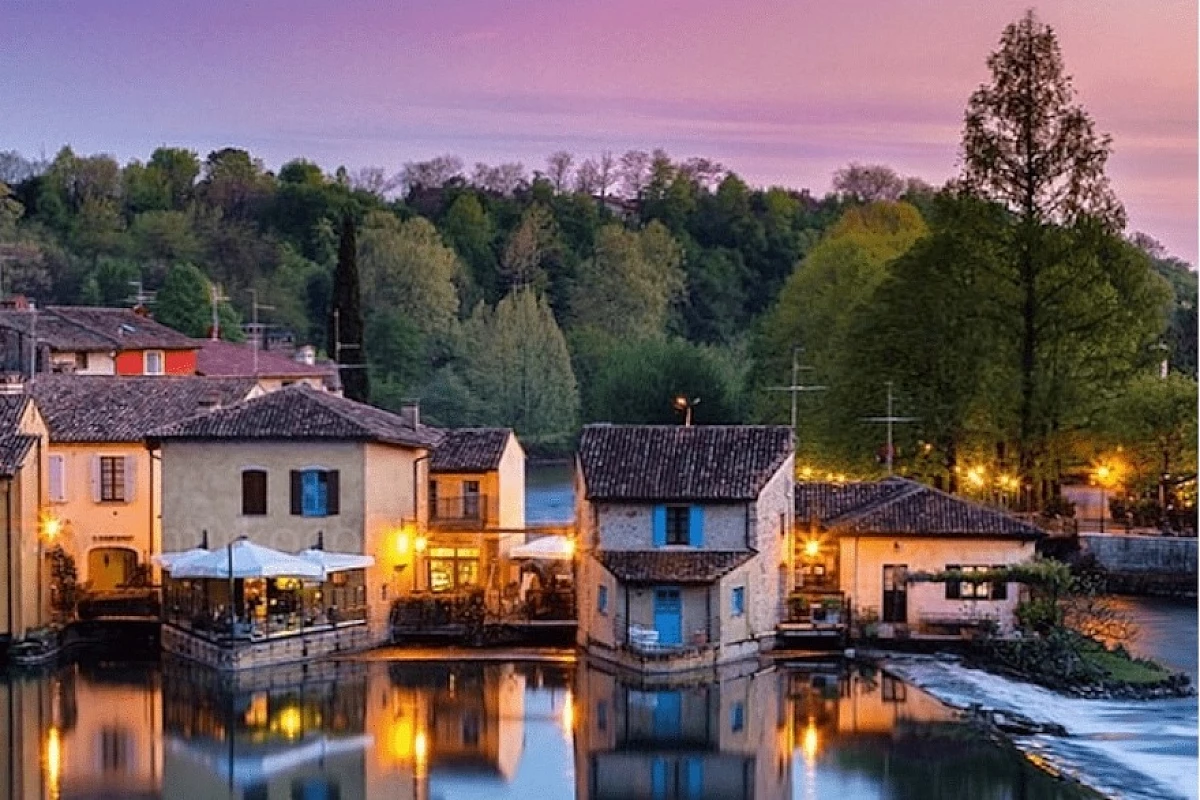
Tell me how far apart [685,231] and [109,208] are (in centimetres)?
2442

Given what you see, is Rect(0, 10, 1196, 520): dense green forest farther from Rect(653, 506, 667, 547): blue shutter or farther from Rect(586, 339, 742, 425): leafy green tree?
Rect(653, 506, 667, 547): blue shutter

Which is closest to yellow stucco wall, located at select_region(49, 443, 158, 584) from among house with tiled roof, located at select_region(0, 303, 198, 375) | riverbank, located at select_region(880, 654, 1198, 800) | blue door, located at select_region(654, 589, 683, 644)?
house with tiled roof, located at select_region(0, 303, 198, 375)

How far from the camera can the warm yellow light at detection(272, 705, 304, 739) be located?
1106 inches

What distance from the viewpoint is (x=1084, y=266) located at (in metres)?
45.3

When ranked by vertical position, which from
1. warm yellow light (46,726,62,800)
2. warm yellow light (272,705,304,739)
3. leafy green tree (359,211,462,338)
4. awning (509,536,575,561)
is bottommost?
warm yellow light (46,726,62,800)

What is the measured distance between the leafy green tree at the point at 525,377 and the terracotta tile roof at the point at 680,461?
3722cm

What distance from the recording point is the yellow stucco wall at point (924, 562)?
33969 millimetres

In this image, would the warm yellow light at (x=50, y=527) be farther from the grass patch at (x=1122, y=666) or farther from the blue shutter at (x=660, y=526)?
the grass patch at (x=1122, y=666)

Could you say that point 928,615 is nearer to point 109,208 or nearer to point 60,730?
point 60,730

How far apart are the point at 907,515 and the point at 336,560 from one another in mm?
7970

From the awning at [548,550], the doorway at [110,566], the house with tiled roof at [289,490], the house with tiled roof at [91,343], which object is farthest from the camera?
the house with tiled roof at [91,343]

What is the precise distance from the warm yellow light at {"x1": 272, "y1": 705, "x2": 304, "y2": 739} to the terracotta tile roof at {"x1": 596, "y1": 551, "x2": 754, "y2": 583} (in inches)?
202

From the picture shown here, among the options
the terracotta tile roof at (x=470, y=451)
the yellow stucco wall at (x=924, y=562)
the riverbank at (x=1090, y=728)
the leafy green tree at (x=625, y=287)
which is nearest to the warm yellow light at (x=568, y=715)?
the riverbank at (x=1090, y=728)

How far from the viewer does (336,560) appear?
33.9 m
